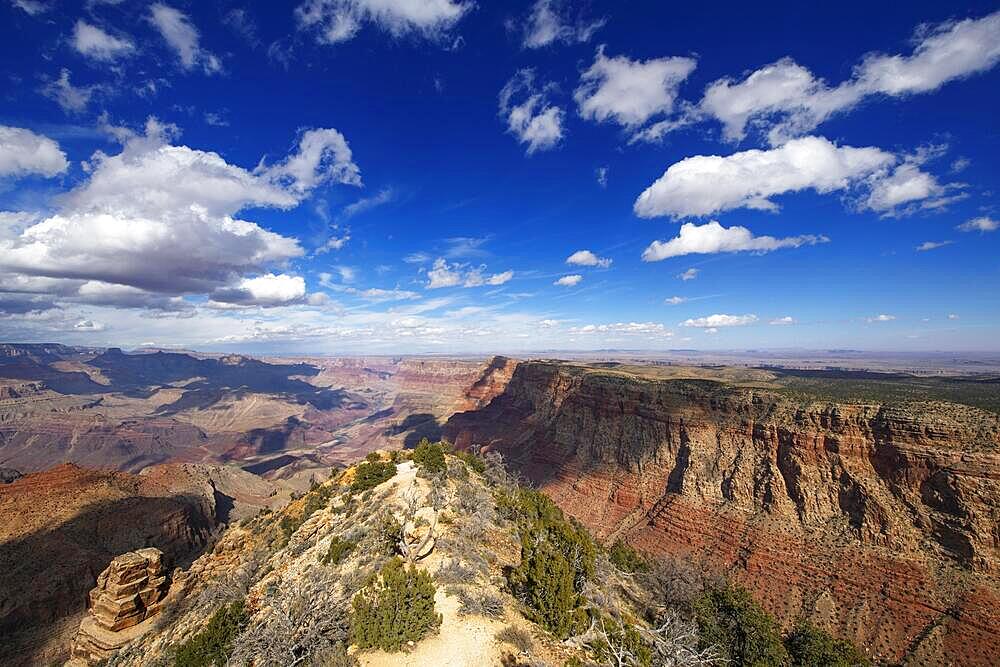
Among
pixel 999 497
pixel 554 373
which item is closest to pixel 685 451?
pixel 999 497

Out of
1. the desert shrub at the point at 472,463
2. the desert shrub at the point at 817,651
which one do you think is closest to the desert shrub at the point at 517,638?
the desert shrub at the point at 817,651

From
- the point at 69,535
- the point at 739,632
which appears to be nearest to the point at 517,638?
the point at 739,632

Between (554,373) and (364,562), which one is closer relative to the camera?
(364,562)

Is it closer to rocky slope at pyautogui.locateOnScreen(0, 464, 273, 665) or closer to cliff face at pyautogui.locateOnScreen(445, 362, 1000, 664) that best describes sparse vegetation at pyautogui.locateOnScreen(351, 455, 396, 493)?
rocky slope at pyautogui.locateOnScreen(0, 464, 273, 665)

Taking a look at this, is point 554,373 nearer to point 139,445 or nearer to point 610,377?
point 610,377

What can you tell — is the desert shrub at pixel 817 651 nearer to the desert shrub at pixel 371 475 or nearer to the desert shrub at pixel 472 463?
the desert shrub at pixel 472 463

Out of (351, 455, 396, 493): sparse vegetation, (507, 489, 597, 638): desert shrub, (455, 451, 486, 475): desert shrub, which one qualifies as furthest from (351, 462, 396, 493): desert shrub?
(507, 489, 597, 638): desert shrub
